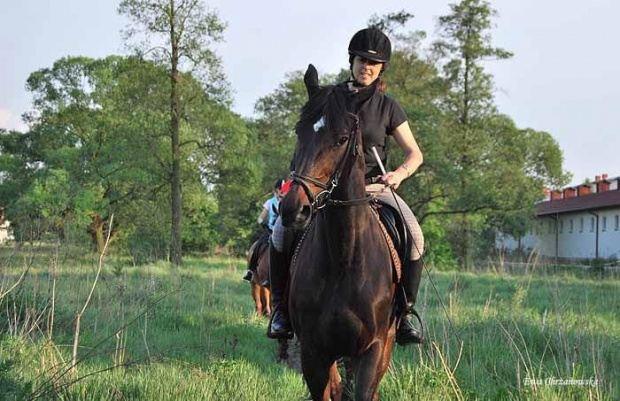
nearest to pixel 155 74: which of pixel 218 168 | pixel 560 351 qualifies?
pixel 218 168

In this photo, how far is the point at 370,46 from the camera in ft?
15.7

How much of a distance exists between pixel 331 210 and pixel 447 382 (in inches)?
96.4

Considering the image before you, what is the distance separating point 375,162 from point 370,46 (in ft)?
2.94

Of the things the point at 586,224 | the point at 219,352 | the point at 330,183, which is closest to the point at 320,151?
the point at 330,183

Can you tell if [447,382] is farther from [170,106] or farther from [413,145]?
[170,106]

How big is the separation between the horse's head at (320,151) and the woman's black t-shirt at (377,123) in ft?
2.16

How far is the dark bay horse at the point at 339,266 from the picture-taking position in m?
3.88

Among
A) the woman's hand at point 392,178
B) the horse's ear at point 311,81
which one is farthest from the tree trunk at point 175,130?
the horse's ear at point 311,81

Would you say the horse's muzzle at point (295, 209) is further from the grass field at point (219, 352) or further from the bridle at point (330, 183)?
the grass field at point (219, 352)

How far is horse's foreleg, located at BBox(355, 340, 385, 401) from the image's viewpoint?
14.5 feet

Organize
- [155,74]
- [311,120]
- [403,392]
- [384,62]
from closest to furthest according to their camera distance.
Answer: [311,120]
[384,62]
[403,392]
[155,74]

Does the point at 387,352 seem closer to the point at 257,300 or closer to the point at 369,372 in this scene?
the point at 369,372

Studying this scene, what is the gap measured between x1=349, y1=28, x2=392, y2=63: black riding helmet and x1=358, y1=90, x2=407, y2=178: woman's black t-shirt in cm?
29

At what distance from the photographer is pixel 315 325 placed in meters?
4.57
